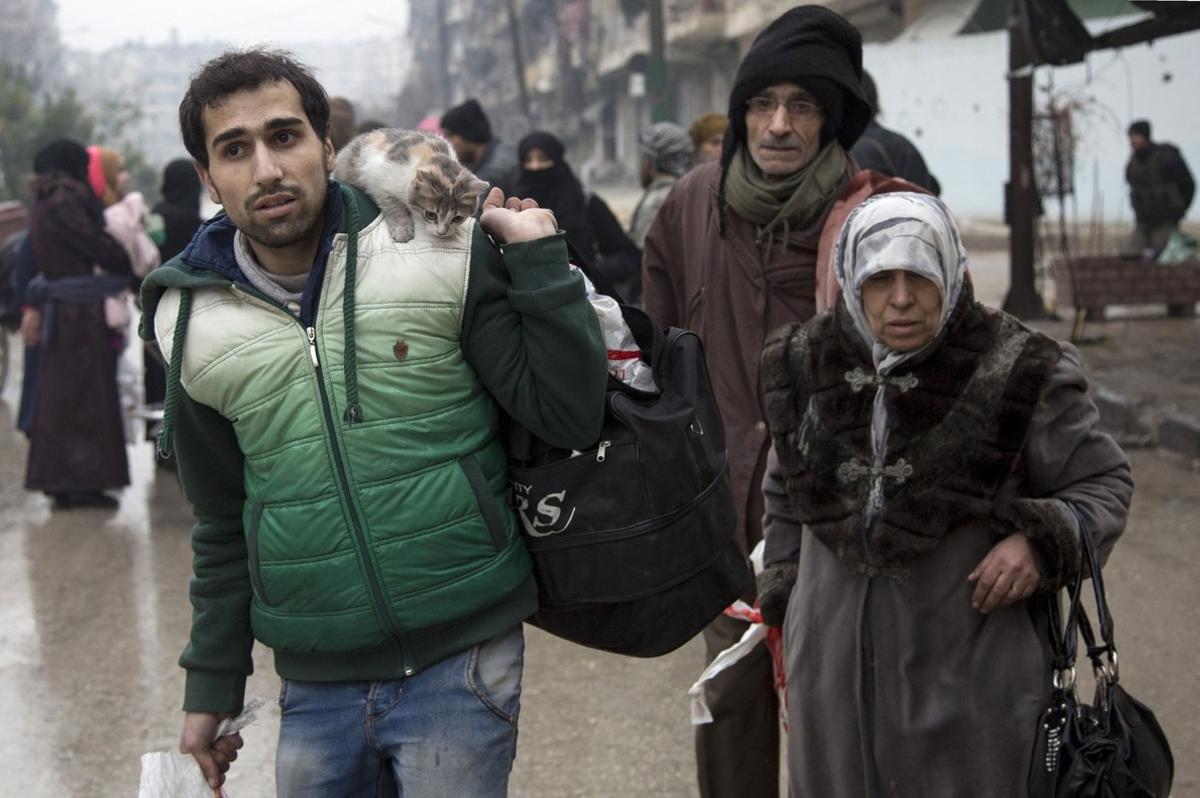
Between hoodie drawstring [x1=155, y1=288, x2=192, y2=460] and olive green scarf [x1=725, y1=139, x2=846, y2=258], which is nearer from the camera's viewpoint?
hoodie drawstring [x1=155, y1=288, x2=192, y2=460]

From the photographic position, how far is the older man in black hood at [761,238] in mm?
3676

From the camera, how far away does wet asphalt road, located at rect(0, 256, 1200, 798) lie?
4.65m

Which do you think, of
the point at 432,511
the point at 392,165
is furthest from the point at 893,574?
the point at 392,165

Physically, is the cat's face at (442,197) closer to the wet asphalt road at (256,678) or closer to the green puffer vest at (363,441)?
the green puffer vest at (363,441)

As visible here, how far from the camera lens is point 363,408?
2.40 meters

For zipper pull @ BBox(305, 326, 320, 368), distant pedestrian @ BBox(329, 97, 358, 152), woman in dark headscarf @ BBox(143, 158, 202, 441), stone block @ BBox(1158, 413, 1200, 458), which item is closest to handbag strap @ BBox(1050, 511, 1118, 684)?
zipper pull @ BBox(305, 326, 320, 368)

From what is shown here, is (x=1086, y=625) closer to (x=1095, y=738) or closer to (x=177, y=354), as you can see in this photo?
(x=1095, y=738)

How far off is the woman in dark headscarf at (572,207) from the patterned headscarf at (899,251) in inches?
205

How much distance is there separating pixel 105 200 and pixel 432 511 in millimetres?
7658

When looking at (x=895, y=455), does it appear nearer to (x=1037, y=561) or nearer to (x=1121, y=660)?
(x=1037, y=561)

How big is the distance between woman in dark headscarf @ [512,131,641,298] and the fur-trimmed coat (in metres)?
5.34

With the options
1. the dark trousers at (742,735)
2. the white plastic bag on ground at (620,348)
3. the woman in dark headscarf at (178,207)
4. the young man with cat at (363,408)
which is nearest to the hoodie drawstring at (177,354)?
the young man with cat at (363,408)

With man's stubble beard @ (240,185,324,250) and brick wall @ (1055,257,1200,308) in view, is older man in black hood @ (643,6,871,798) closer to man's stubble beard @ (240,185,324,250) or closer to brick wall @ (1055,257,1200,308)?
man's stubble beard @ (240,185,324,250)

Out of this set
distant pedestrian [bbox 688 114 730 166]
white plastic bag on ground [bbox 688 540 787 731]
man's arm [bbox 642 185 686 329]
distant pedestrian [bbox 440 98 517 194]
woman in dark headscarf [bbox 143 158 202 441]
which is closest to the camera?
white plastic bag on ground [bbox 688 540 787 731]
